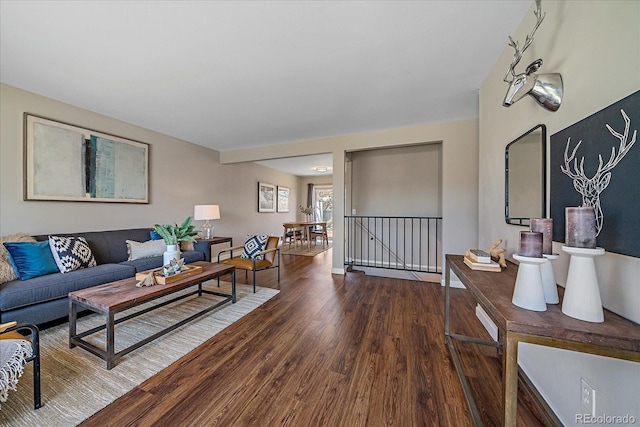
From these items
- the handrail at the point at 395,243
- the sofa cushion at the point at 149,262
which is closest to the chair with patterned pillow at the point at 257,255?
the sofa cushion at the point at 149,262

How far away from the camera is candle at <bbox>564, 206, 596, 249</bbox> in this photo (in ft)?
2.81

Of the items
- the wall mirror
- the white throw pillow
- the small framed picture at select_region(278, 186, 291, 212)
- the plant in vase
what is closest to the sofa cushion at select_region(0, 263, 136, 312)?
the white throw pillow

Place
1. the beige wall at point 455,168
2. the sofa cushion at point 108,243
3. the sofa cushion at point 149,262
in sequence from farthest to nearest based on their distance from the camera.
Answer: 1. the beige wall at point 455,168
2. the sofa cushion at point 108,243
3. the sofa cushion at point 149,262

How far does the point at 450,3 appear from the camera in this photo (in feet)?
4.92

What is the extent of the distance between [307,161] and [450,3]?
499 cm

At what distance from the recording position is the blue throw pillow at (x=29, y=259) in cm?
221

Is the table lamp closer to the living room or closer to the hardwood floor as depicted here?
the living room

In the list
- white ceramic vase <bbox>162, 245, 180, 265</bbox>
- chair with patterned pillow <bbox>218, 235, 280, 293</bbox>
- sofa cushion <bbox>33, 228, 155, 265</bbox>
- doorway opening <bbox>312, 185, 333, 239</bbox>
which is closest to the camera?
white ceramic vase <bbox>162, 245, 180, 265</bbox>

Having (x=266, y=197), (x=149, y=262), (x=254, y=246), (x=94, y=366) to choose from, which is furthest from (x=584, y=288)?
(x=266, y=197)

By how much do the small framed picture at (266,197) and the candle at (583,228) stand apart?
642 centimetres

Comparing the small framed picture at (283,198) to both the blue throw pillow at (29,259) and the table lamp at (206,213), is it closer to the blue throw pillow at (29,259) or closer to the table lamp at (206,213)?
the table lamp at (206,213)

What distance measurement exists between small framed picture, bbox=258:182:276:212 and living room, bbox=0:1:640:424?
0.30 meters

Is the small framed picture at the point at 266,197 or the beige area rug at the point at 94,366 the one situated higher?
the small framed picture at the point at 266,197

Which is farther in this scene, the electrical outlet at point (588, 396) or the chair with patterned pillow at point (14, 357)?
the chair with patterned pillow at point (14, 357)
